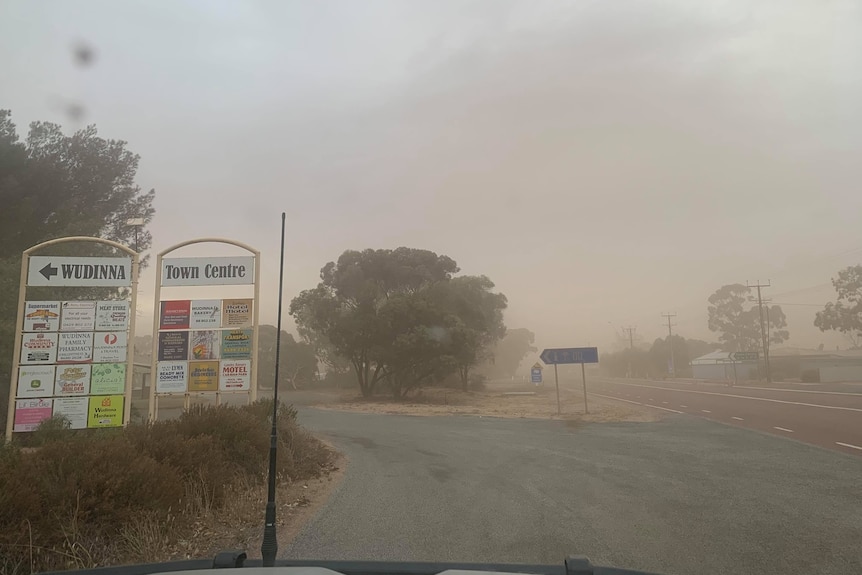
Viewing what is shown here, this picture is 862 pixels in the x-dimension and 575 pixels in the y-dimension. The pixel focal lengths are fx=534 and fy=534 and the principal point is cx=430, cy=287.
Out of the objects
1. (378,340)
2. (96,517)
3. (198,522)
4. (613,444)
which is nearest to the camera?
(96,517)

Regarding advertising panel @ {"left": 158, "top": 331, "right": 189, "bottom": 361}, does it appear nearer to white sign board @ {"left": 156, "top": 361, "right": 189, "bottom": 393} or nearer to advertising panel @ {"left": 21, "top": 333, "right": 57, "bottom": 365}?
white sign board @ {"left": 156, "top": 361, "right": 189, "bottom": 393}

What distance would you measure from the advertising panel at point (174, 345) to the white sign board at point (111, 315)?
0.95 metres

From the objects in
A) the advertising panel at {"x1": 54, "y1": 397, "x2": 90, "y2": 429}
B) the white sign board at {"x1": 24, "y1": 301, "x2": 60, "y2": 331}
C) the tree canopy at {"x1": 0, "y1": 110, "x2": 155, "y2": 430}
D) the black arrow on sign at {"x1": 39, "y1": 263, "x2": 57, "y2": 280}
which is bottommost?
the advertising panel at {"x1": 54, "y1": 397, "x2": 90, "y2": 429}

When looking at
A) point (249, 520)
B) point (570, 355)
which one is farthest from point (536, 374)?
point (249, 520)

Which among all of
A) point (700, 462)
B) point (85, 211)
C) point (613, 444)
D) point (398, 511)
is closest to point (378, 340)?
point (85, 211)

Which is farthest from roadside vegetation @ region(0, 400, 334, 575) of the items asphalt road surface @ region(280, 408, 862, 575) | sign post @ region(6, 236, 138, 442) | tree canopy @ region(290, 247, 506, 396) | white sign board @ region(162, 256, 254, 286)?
tree canopy @ region(290, 247, 506, 396)

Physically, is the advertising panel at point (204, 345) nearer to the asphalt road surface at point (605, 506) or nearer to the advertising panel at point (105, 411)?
the advertising panel at point (105, 411)

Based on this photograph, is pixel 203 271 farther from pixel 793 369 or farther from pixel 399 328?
pixel 793 369

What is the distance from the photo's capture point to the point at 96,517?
5258 mm

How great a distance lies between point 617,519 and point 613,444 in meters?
7.31

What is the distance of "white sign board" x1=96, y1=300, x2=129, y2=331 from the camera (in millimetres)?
12125

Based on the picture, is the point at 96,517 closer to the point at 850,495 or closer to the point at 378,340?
the point at 850,495

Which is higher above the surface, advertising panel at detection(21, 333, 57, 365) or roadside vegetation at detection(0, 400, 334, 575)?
advertising panel at detection(21, 333, 57, 365)

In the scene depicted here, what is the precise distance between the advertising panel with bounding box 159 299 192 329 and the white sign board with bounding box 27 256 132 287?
3.59ft
